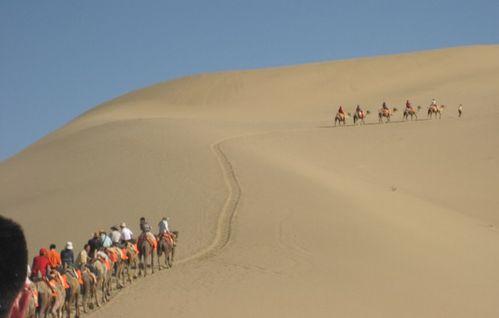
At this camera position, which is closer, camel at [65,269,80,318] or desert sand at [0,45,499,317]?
camel at [65,269,80,318]

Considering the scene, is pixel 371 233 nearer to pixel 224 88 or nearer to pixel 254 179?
pixel 254 179

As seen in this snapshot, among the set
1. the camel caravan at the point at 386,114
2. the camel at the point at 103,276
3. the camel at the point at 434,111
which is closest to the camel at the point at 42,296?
the camel at the point at 103,276

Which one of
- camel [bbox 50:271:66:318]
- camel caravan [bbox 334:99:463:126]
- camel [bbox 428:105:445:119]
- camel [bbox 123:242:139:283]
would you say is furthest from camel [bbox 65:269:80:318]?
camel [bbox 428:105:445:119]

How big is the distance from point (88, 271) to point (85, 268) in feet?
0.24

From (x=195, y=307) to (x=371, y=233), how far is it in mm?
8260

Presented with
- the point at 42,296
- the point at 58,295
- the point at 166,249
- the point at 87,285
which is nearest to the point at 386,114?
the point at 166,249

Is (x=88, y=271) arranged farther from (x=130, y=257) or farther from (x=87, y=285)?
(x=130, y=257)

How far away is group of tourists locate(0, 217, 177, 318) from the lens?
44.6 feet

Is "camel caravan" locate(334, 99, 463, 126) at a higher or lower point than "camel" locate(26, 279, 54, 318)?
higher

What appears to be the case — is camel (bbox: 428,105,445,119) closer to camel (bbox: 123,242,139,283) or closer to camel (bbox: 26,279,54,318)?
camel (bbox: 123,242,139,283)

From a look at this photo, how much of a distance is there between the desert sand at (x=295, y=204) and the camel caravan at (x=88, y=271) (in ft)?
1.48

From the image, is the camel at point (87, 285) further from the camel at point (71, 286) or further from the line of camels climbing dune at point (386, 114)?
the line of camels climbing dune at point (386, 114)

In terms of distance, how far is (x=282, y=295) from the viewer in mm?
18031

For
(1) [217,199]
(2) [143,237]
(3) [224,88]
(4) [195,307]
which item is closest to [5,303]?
(4) [195,307]
